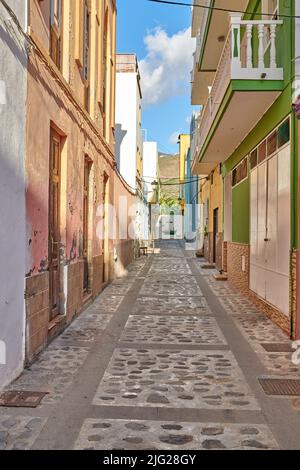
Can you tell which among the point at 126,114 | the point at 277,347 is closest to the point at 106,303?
the point at 277,347

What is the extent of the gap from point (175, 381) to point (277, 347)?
214 cm

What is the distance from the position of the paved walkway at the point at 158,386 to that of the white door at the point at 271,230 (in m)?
0.75

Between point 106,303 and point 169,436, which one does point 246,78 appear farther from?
point 169,436

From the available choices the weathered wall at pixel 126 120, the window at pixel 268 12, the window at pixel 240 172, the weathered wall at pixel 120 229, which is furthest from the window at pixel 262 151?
the weathered wall at pixel 126 120

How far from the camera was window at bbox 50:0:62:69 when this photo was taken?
21.0 feet

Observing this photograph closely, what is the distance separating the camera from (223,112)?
9.20 m

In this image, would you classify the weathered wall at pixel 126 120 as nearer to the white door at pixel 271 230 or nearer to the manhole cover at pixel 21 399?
the white door at pixel 271 230

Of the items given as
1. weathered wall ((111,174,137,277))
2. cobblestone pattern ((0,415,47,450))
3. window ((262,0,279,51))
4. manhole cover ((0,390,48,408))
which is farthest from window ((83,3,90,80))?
cobblestone pattern ((0,415,47,450))

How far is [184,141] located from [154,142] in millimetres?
7654

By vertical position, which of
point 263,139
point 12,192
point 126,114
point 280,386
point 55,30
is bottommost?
point 280,386

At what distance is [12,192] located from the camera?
15.0ft

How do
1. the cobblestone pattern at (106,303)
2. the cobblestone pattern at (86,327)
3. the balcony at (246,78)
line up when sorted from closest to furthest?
the cobblestone pattern at (86,327)
the balcony at (246,78)
the cobblestone pattern at (106,303)

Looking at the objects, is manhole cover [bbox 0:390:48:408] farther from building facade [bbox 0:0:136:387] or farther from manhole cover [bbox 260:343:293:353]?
manhole cover [bbox 260:343:293:353]

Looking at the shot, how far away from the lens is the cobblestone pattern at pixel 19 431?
336 centimetres
